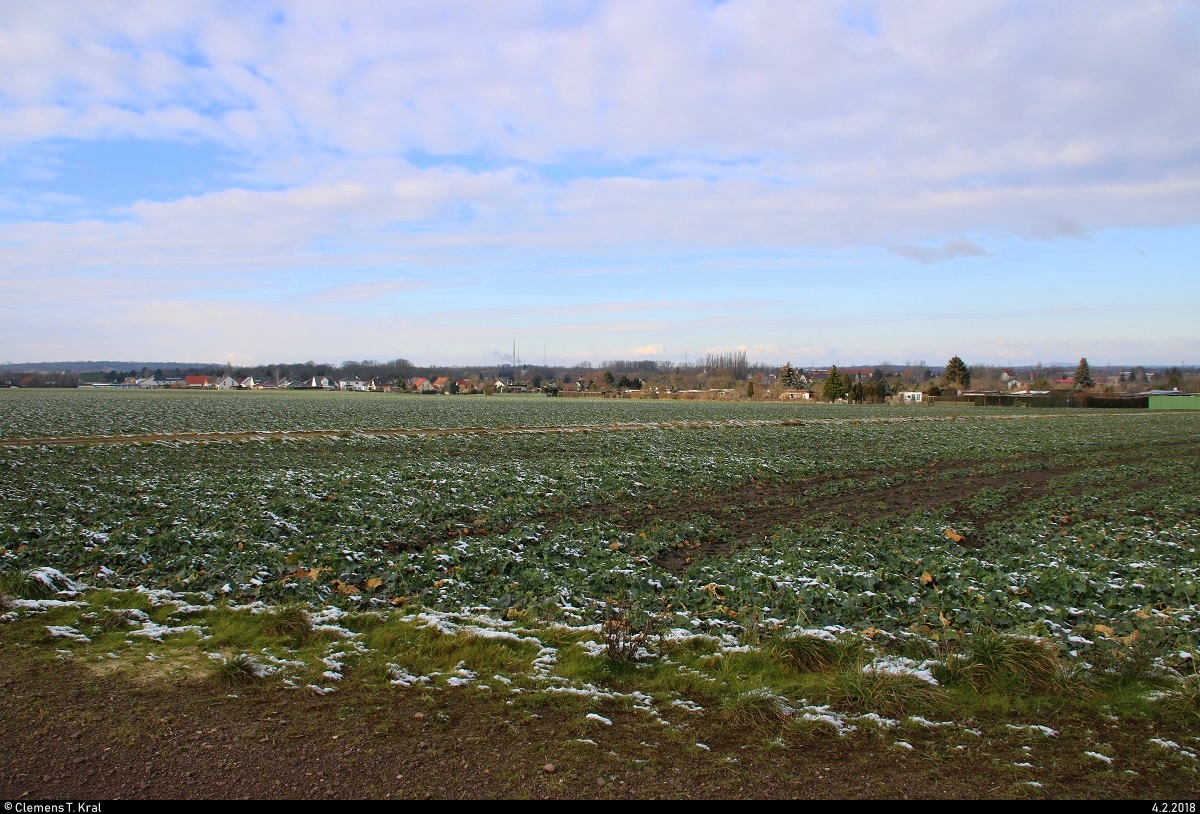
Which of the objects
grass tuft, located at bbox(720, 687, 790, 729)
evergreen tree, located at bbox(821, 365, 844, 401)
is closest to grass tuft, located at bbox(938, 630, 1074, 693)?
grass tuft, located at bbox(720, 687, 790, 729)

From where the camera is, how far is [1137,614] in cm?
732

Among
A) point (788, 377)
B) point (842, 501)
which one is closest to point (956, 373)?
point (788, 377)

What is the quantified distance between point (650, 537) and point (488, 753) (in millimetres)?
7993

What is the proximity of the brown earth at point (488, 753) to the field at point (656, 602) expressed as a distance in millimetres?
52

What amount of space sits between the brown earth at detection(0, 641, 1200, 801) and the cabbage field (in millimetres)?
1993

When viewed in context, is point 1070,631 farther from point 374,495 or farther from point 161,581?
point 374,495

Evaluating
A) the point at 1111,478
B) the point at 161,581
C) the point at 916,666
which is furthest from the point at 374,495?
the point at 1111,478

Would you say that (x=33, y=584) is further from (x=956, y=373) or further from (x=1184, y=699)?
(x=956, y=373)

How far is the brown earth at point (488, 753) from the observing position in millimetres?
4070

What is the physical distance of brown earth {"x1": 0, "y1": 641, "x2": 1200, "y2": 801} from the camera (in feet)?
13.4

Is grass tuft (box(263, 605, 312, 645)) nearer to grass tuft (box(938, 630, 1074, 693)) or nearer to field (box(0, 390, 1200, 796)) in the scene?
field (box(0, 390, 1200, 796))

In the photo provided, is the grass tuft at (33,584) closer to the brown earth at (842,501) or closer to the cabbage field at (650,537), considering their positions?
the cabbage field at (650,537)

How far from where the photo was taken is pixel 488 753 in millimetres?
4504

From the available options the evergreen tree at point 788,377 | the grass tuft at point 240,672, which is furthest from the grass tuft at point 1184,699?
the evergreen tree at point 788,377
